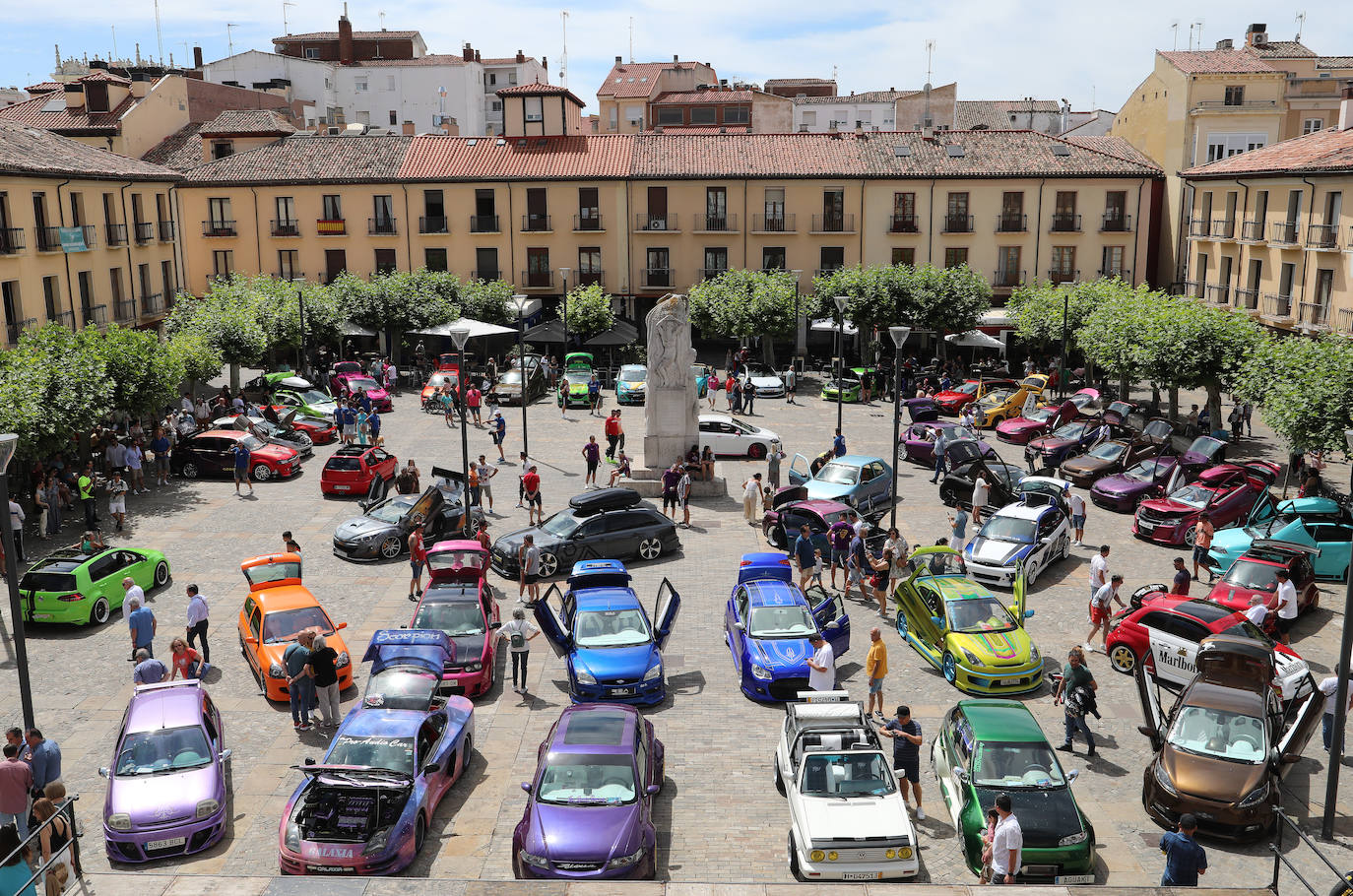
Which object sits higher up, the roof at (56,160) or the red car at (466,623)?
the roof at (56,160)

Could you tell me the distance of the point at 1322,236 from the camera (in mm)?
37156

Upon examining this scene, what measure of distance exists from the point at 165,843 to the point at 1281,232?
4145cm

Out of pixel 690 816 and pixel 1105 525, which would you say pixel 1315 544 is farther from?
pixel 690 816

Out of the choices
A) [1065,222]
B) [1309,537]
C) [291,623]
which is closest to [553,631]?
[291,623]

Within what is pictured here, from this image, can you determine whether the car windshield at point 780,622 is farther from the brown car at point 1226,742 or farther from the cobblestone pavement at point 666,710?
the brown car at point 1226,742

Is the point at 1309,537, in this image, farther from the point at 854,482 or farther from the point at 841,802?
the point at 841,802

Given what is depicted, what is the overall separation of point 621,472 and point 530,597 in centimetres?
843

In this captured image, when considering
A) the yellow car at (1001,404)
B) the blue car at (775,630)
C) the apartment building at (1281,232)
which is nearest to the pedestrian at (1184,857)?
the blue car at (775,630)

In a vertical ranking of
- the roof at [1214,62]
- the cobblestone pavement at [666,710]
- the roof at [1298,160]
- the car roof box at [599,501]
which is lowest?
the cobblestone pavement at [666,710]

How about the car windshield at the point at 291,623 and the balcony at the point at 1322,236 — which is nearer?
the car windshield at the point at 291,623

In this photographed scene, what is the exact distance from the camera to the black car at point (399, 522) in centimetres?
→ 2352

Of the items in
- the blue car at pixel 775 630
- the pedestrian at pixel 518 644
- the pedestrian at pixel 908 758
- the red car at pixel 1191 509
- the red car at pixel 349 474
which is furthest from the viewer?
the red car at pixel 349 474

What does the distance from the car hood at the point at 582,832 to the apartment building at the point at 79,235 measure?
30.1 metres

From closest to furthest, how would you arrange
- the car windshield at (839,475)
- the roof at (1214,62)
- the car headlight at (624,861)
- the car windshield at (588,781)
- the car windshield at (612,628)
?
the car headlight at (624,861), the car windshield at (588,781), the car windshield at (612,628), the car windshield at (839,475), the roof at (1214,62)
